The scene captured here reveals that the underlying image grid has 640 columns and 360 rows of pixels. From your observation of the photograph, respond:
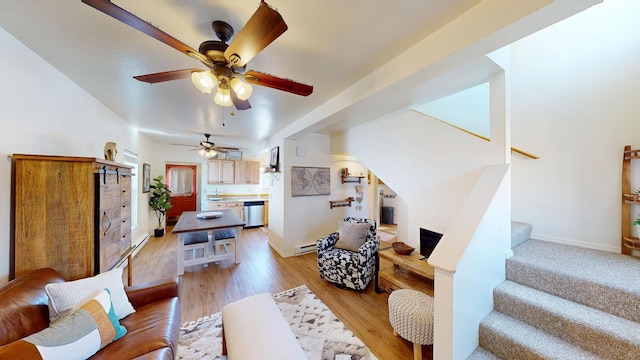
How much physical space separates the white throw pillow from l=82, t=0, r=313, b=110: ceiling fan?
4.60 feet

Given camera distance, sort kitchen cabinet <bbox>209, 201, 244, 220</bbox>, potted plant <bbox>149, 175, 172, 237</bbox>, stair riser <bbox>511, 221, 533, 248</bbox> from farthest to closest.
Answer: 1. kitchen cabinet <bbox>209, 201, 244, 220</bbox>
2. potted plant <bbox>149, 175, 172, 237</bbox>
3. stair riser <bbox>511, 221, 533, 248</bbox>

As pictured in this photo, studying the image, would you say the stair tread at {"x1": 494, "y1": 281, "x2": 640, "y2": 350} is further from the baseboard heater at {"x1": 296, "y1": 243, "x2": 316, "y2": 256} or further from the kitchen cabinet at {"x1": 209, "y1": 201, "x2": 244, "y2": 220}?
the kitchen cabinet at {"x1": 209, "y1": 201, "x2": 244, "y2": 220}

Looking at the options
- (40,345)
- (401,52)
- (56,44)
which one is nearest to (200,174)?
(56,44)

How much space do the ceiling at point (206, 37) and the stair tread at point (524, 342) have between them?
6.93 feet

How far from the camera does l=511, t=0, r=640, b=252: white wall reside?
1901mm

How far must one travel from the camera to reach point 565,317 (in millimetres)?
1286

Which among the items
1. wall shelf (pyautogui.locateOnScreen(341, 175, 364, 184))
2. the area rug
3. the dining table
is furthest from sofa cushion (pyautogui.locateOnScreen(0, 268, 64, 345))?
wall shelf (pyautogui.locateOnScreen(341, 175, 364, 184))

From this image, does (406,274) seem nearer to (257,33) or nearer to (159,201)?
(257,33)

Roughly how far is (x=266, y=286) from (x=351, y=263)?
124 centimetres

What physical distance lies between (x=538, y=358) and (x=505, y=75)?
2.12 m

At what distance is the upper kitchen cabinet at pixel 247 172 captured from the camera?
6469 mm

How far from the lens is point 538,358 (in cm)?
120

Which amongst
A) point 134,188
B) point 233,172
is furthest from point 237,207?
point 134,188

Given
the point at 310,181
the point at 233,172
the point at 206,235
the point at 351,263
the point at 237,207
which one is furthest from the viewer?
the point at 233,172
